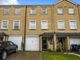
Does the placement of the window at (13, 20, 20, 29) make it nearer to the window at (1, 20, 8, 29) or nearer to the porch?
the window at (1, 20, 8, 29)

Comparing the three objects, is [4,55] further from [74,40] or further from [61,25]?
[74,40]

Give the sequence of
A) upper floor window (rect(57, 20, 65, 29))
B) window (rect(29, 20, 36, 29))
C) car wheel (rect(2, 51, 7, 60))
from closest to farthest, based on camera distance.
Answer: car wheel (rect(2, 51, 7, 60)), upper floor window (rect(57, 20, 65, 29)), window (rect(29, 20, 36, 29))

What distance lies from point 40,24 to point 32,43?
383 centimetres

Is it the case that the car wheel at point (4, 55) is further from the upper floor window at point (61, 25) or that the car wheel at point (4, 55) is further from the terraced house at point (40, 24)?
the upper floor window at point (61, 25)

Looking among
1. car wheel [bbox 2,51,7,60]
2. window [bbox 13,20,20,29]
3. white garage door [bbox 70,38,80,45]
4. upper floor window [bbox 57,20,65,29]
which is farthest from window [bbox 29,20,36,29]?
car wheel [bbox 2,51,7,60]

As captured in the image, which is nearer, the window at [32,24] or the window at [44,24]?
the window at [44,24]

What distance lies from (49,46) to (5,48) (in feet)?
44.5

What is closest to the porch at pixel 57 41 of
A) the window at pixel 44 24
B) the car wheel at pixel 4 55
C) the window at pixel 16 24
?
the window at pixel 44 24

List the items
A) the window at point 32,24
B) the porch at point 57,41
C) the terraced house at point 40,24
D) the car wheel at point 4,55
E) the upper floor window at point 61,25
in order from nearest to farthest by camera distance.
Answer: the car wheel at point 4,55, the porch at point 57,41, the terraced house at point 40,24, the upper floor window at point 61,25, the window at point 32,24

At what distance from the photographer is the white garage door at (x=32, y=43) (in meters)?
32.9

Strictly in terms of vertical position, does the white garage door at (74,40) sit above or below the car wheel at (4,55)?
above

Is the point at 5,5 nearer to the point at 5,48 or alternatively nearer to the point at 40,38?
the point at 40,38

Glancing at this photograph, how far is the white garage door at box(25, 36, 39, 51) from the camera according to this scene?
3294 cm

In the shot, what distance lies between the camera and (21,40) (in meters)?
33.3
